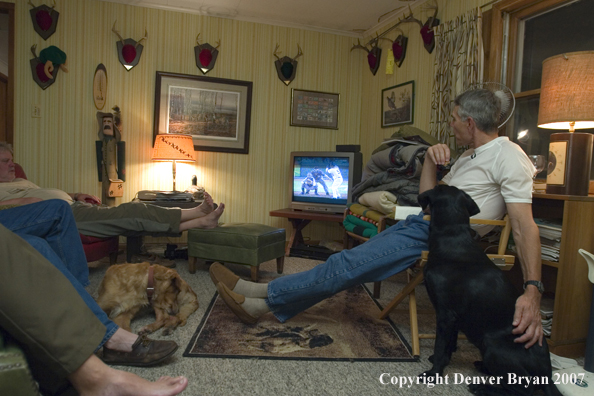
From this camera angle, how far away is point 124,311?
6.04 ft

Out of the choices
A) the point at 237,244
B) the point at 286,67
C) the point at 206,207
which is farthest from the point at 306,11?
the point at 237,244

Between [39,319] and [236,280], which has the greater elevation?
[39,319]

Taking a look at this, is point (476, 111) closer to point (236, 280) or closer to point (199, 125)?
point (236, 280)

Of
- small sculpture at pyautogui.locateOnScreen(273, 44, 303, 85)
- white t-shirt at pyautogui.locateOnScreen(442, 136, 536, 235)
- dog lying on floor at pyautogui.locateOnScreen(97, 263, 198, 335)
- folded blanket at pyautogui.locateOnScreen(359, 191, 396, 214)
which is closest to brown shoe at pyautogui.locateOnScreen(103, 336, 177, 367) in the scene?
dog lying on floor at pyautogui.locateOnScreen(97, 263, 198, 335)

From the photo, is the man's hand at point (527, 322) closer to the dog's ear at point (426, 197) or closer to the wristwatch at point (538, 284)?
the wristwatch at point (538, 284)

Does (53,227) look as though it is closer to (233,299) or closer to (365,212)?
(233,299)

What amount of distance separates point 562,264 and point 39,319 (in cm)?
195

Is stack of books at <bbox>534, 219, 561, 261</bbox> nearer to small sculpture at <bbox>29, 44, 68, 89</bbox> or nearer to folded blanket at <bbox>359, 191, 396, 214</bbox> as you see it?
folded blanket at <bbox>359, 191, 396, 214</bbox>

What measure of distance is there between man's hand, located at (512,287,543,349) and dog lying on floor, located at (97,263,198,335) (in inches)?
56.9

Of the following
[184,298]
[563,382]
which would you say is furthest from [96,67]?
[563,382]

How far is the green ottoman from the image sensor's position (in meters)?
2.82

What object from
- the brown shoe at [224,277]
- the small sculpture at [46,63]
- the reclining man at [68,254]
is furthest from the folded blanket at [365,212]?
the small sculpture at [46,63]

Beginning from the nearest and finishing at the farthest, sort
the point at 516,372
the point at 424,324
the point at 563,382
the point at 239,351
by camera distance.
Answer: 1. the point at 516,372
2. the point at 563,382
3. the point at 239,351
4. the point at 424,324

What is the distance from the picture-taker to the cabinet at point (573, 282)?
1800mm
